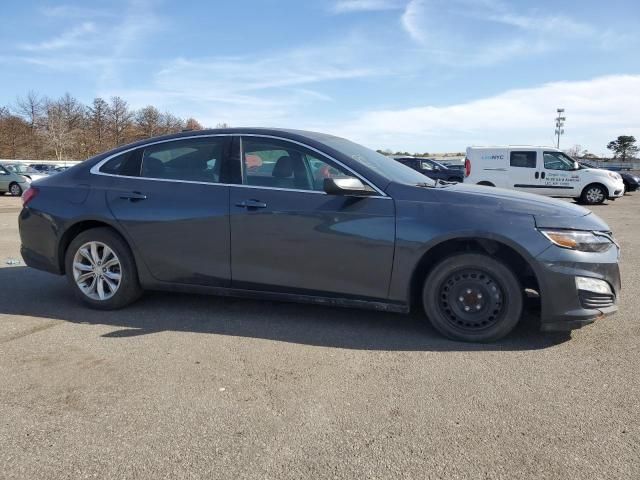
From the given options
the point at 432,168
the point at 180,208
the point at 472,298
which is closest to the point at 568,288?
the point at 472,298

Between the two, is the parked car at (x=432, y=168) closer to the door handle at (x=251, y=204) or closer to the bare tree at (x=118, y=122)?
the door handle at (x=251, y=204)

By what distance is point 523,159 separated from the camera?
17.1 meters

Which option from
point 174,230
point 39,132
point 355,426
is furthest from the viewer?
point 39,132

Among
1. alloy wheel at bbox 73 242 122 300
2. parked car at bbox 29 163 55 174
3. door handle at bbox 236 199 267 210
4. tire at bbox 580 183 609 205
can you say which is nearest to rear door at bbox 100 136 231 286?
door handle at bbox 236 199 267 210

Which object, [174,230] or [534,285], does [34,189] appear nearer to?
[174,230]

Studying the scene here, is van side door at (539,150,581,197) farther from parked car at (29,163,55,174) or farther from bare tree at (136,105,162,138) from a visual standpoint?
bare tree at (136,105,162,138)

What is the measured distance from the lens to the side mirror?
3888 millimetres

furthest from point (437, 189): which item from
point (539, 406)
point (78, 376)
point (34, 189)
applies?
point (34, 189)

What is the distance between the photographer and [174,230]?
14.5 ft

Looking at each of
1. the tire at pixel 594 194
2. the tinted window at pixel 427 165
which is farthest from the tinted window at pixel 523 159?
the tinted window at pixel 427 165

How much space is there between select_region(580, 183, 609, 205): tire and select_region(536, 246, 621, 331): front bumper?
15.4 metres

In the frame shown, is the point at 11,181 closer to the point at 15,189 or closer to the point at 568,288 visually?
the point at 15,189

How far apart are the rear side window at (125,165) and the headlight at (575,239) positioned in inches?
136

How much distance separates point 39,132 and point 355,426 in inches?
2222
